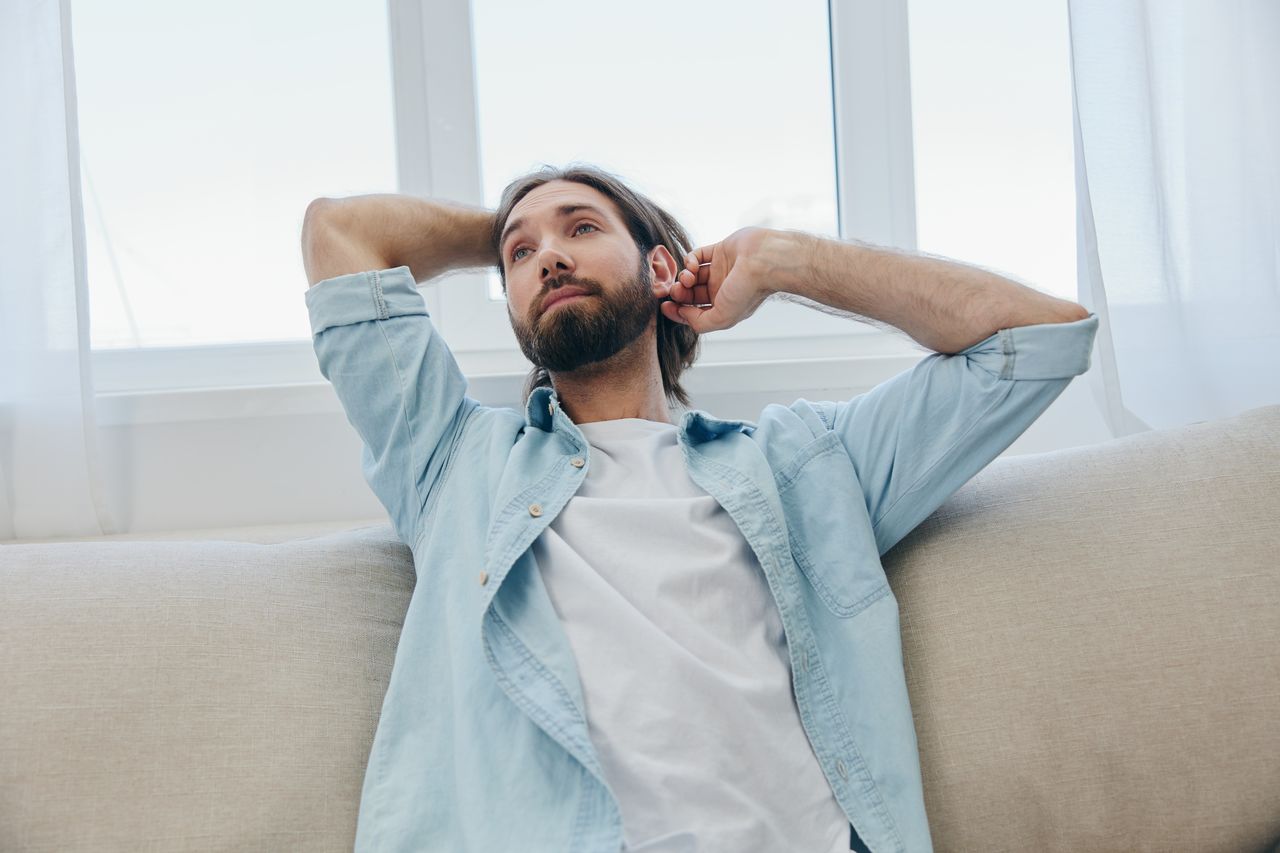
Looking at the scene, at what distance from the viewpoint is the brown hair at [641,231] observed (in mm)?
1588

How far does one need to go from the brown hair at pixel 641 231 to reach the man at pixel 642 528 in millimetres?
57

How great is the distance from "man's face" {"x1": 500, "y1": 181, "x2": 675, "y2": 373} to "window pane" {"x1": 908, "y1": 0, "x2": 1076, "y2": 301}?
894 millimetres

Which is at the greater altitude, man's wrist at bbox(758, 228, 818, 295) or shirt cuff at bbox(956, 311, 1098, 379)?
man's wrist at bbox(758, 228, 818, 295)

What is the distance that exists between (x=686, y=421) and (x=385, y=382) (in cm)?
40

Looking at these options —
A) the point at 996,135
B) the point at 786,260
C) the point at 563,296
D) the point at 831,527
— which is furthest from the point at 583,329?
the point at 996,135

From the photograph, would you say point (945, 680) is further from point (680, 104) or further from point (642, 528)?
point (680, 104)

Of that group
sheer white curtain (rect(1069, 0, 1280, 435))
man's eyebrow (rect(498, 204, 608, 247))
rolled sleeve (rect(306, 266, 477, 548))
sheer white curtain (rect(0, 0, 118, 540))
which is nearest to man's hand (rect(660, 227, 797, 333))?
man's eyebrow (rect(498, 204, 608, 247))

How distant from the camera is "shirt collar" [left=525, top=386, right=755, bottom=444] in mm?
1341

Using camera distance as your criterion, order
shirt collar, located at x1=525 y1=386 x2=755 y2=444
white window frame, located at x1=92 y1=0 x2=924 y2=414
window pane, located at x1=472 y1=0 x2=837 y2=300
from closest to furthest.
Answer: shirt collar, located at x1=525 y1=386 x2=755 y2=444 < white window frame, located at x1=92 y1=0 x2=924 y2=414 < window pane, located at x1=472 y1=0 x2=837 y2=300

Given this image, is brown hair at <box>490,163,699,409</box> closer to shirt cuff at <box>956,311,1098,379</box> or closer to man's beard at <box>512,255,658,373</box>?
man's beard at <box>512,255,658,373</box>

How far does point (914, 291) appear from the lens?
51.7 inches

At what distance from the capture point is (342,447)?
176cm

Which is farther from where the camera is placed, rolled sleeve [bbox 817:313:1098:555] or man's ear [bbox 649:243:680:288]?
man's ear [bbox 649:243:680:288]

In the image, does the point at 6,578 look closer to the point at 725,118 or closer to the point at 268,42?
the point at 268,42
